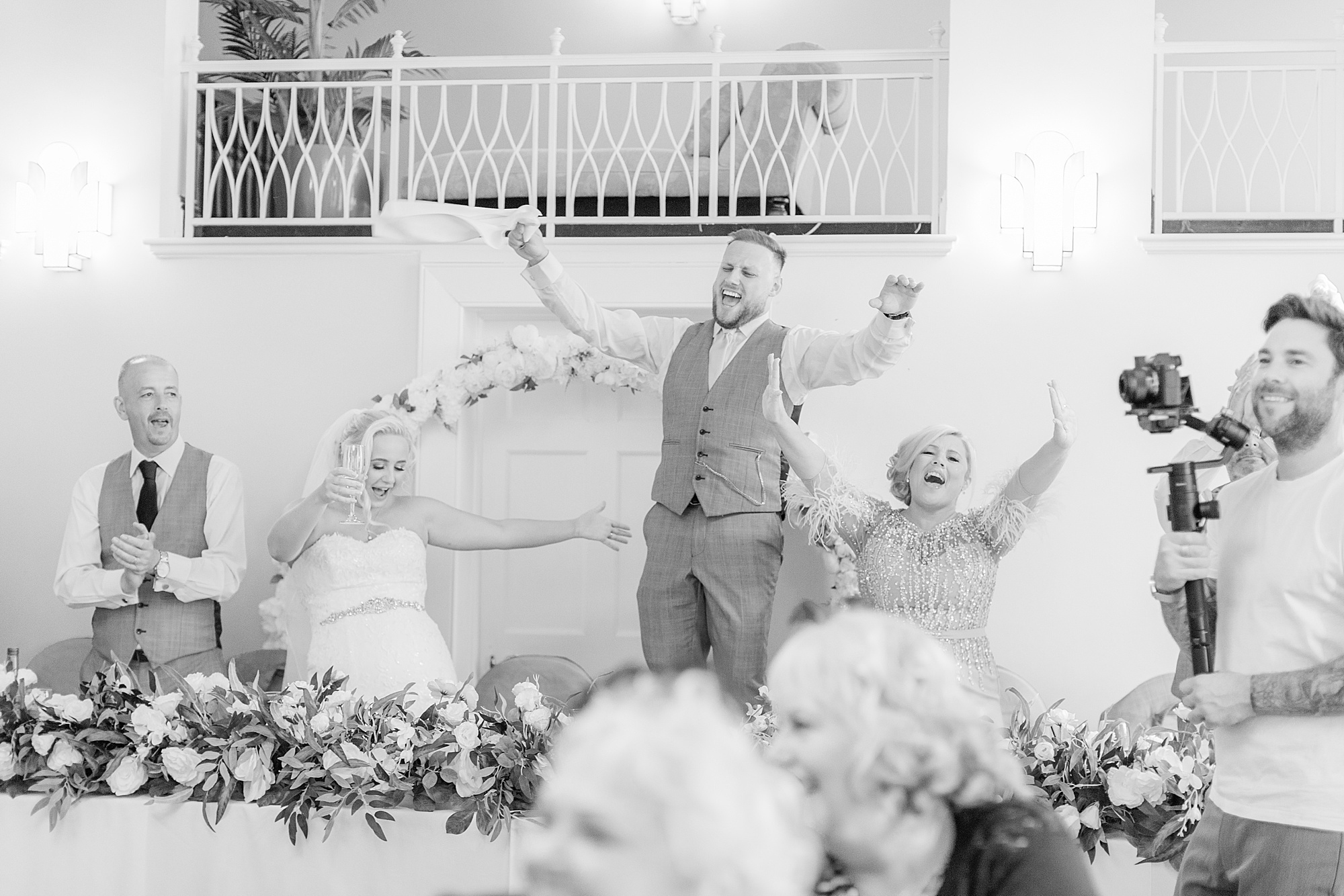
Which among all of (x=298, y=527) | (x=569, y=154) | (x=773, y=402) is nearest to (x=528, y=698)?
(x=773, y=402)

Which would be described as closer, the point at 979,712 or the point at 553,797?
the point at 553,797

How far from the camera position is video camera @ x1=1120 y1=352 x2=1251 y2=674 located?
196 centimetres

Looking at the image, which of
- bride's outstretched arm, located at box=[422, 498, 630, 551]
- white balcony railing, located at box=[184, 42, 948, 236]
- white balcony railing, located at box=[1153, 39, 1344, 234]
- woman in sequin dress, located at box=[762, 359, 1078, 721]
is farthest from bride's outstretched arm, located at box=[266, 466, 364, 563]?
white balcony railing, located at box=[1153, 39, 1344, 234]

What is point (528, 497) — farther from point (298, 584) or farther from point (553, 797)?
point (553, 797)

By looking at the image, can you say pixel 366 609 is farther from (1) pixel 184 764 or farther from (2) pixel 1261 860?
(2) pixel 1261 860

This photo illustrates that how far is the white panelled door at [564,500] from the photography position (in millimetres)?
5469

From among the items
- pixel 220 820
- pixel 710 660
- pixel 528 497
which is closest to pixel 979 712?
pixel 220 820

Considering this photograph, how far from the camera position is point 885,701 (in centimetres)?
112

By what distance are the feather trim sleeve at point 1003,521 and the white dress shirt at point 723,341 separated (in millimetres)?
565

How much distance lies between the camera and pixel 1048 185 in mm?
5020

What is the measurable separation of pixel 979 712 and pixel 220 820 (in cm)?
228

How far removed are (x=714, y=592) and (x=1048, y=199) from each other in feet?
7.08

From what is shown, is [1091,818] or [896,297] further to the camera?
[896,297]

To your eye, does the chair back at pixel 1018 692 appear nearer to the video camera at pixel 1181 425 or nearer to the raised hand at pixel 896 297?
the raised hand at pixel 896 297
